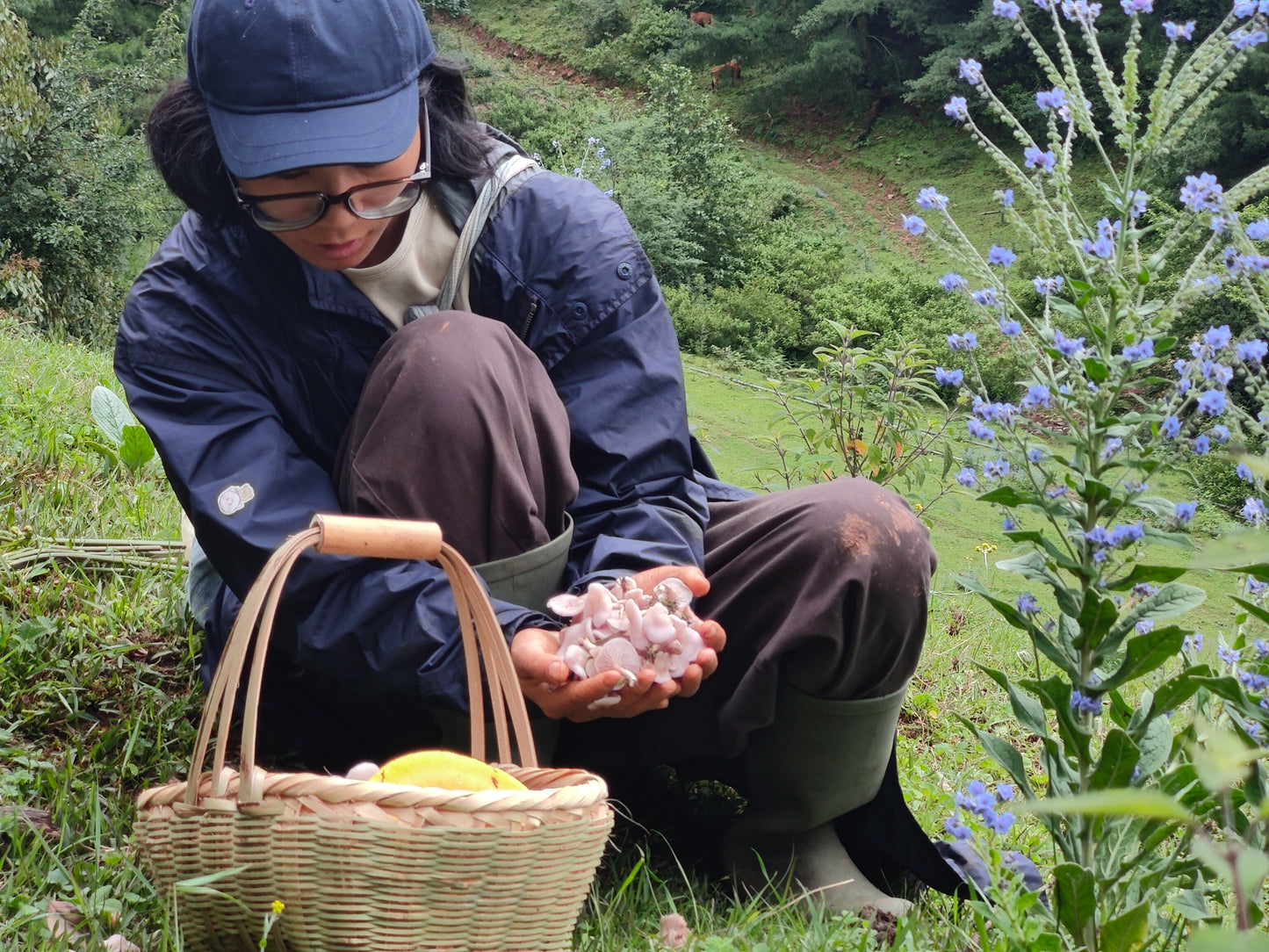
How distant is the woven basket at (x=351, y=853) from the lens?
46.8 inches

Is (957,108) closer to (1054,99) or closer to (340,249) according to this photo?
(1054,99)

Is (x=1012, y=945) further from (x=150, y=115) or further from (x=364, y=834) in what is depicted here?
(x=150, y=115)

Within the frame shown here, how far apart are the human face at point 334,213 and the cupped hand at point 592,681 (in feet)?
2.09

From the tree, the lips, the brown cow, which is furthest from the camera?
the brown cow

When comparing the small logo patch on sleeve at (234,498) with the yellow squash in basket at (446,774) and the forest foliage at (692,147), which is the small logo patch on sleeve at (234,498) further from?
the forest foliage at (692,147)

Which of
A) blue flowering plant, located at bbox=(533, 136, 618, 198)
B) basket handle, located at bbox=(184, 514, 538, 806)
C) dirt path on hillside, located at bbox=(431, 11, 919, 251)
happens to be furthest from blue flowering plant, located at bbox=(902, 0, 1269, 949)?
dirt path on hillside, located at bbox=(431, 11, 919, 251)

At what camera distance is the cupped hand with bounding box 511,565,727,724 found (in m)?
1.55

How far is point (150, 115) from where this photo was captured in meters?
1.99

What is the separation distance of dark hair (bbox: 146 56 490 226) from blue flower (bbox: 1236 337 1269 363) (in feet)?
3.98

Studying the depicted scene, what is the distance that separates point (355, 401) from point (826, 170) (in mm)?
17208

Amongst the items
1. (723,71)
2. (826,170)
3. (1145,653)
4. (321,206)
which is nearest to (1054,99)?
(1145,653)

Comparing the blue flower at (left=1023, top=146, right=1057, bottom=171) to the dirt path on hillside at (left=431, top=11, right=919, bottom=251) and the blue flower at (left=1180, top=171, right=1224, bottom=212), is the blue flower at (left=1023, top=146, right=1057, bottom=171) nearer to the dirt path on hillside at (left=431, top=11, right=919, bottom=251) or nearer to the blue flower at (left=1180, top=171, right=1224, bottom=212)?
the blue flower at (left=1180, top=171, right=1224, bottom=212)

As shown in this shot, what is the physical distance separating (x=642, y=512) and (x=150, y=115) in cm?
104

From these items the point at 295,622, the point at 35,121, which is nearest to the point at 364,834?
the point at 295,622
